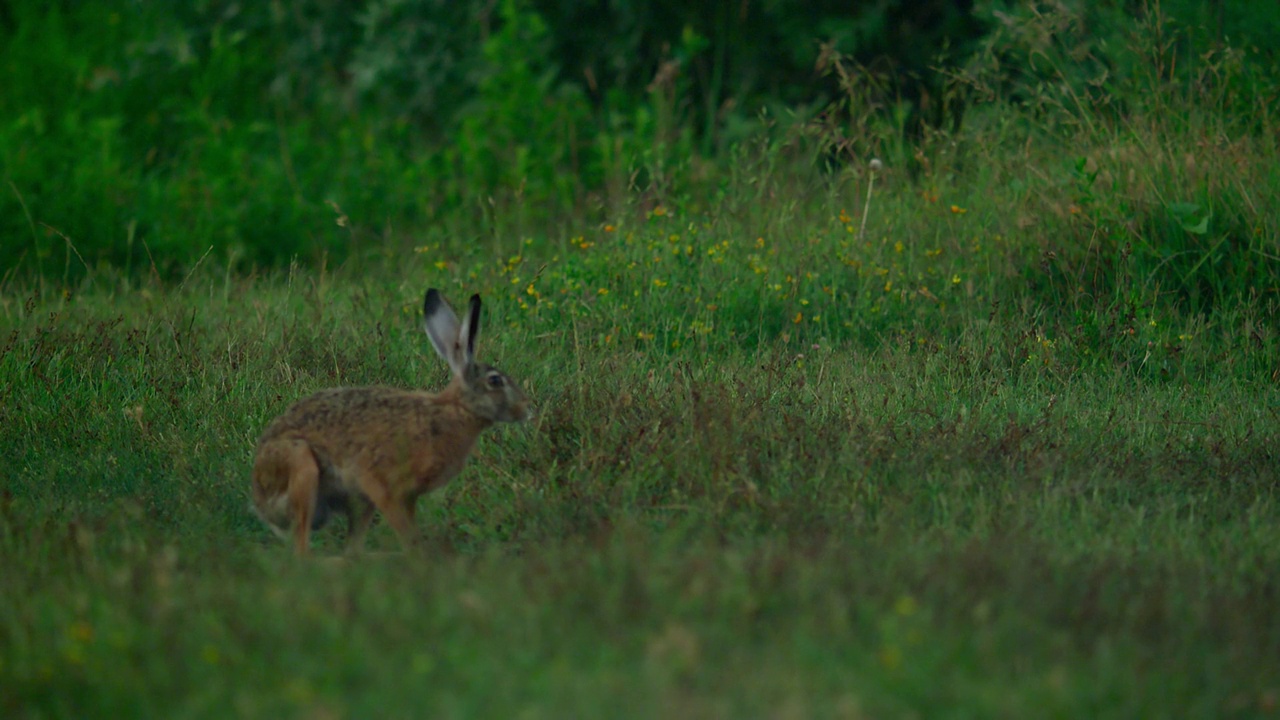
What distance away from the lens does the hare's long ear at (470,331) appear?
527cm

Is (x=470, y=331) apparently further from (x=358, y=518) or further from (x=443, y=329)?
(x=358, y=518)

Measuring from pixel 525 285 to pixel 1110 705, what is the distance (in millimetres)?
5427

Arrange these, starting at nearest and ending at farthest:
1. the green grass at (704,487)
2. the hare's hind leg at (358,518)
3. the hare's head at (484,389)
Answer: the green grass at (704,487)
the hare's hind leg at (358,518)
the hare's head at (484,389)

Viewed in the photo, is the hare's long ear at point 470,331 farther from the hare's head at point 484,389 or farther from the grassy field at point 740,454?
the grassy field at point 740,454

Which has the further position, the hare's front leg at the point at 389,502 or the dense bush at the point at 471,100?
the dense bush at the point at 471,100

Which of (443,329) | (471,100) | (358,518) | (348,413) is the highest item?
(443,329)

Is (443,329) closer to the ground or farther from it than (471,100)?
farther from it

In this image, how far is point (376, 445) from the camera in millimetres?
5176

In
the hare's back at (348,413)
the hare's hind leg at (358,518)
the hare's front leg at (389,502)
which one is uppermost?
the hare's back at (348,413)

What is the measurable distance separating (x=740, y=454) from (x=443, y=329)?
133 cm

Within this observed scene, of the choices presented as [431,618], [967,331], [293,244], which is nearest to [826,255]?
[967,331]

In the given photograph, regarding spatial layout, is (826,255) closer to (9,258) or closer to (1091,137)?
(1091,137)

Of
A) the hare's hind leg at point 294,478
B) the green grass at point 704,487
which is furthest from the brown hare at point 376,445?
the green grass at point 704,487

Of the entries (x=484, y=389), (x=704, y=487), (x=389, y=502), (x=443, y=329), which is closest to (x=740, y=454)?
(x=704, y=487)
